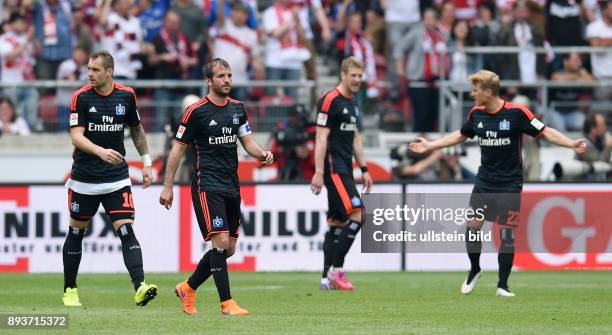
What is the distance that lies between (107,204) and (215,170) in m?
1.54

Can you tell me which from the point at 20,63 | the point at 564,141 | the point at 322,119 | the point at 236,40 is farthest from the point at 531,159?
the point at 20,63

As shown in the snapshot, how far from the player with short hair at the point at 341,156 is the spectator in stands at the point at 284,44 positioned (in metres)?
7.81

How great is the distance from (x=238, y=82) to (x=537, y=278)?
738 centimetres

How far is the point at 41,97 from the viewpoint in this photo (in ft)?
76.2

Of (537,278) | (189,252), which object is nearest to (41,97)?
(189,252)

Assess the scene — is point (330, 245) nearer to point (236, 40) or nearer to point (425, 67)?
point (425, 67)

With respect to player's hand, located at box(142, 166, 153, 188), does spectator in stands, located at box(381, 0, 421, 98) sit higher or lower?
higher

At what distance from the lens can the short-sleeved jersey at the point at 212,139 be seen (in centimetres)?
1228

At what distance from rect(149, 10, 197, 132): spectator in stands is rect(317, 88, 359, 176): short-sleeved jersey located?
788cm

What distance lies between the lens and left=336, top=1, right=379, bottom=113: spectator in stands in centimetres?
2373

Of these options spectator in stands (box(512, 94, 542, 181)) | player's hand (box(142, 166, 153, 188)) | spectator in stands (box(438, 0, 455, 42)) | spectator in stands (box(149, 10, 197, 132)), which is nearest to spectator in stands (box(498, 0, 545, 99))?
spectator in stands (box(438, 0, 455, 42))

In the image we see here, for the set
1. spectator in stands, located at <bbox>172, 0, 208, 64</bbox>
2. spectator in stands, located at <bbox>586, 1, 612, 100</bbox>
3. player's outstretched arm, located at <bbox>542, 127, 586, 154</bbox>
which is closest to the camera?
player's outstretched arm, located at <bbox>542, 127, 586, 154</bbox>

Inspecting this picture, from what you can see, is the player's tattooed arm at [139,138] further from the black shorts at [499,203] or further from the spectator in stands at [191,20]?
the spectator in stands at [191,20]

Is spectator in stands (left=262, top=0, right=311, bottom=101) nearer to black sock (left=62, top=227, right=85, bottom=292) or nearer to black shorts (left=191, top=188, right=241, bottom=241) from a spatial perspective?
black sock (left=62, top=227, right=85, bottom=292)
